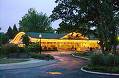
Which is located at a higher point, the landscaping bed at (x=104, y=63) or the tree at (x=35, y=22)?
the tree at (x=35, y=22)

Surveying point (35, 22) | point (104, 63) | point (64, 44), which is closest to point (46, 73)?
point (104, 63)

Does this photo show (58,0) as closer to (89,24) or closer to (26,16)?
(89,24)

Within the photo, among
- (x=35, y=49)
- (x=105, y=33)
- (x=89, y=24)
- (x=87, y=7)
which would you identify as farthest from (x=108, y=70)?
(x=35, y=49)

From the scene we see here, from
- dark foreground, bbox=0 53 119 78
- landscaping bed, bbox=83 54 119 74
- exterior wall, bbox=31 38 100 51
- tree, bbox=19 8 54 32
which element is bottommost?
dark foreground, bbox=0 53 119 78

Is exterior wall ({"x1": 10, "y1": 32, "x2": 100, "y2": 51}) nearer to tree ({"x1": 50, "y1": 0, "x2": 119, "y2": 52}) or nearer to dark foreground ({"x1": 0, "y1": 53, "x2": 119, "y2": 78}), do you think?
tree ({"x1": 50, "y1": 0, "x2": 119, "y2": 52})

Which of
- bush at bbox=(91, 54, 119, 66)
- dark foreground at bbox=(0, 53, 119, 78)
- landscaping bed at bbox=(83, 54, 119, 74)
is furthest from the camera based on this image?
bush at bbox=(91, 54, 119, 66)

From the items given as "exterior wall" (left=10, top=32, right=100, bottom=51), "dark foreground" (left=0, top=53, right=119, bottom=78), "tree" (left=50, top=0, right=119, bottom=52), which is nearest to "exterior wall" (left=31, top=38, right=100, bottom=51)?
"exterior wall" (left=10, top=32, right=100, bottom=51)

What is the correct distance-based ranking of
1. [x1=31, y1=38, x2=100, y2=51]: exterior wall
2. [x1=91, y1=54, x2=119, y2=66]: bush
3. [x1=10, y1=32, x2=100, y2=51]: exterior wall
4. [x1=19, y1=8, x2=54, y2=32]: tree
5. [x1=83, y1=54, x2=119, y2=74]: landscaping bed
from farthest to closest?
[x1=19, y1=8, x2=54, y2=32]: tree → [x1=31, y1=38, x2=100, y2=51]: exterior wall → [x1=10, y1=32, x2=100, y2=51]: exterior wall → [x1=91, y1=54, x2=119, y2=66]: bush → [x1=83, y1=54, x2=119, y2=74]: landscaping bed

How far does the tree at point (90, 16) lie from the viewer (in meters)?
28.6

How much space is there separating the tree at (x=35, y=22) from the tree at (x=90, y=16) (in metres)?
85.3

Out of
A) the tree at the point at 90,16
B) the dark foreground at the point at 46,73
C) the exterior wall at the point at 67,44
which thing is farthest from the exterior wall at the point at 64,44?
the dark foreground at the point at 46,73

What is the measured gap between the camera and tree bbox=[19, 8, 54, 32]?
5413 inches

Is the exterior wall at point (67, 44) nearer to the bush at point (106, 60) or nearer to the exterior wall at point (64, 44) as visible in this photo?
the exterior wall at point (64, 44)

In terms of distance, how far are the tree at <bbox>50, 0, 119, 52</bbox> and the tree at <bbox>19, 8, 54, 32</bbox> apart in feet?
280
